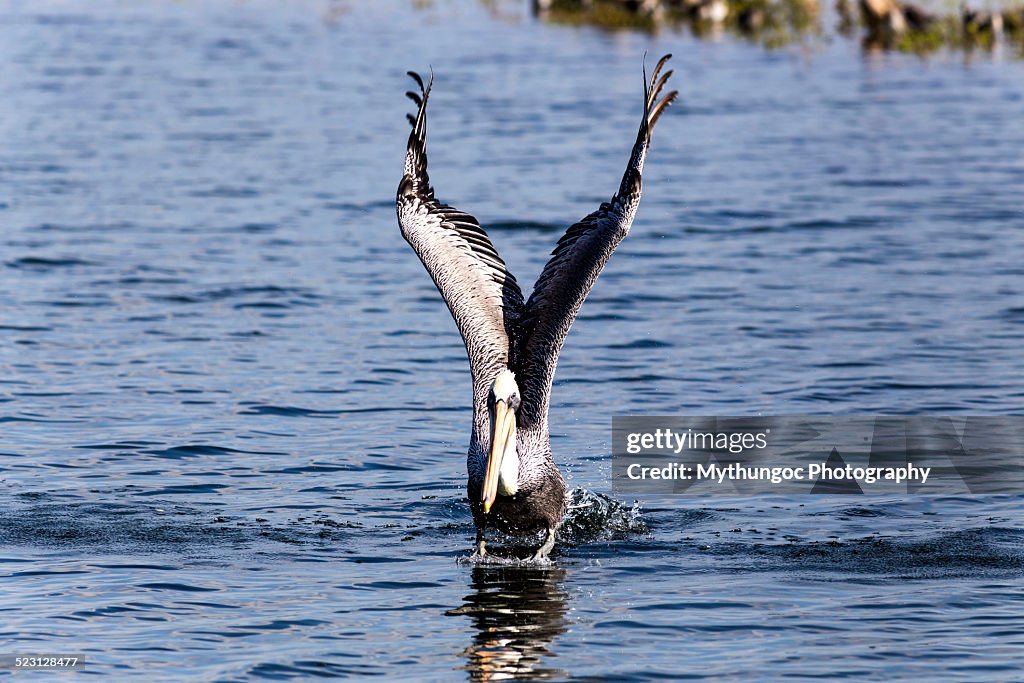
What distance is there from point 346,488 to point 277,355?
A: 3238 mm

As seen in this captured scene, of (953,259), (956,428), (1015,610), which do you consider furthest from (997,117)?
(1015,610)

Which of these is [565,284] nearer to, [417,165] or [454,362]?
[417,165]

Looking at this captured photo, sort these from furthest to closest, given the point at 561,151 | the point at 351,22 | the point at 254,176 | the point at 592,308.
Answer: the point at 351,22, the point at 561,151, the point at 254,176, the point at 592,308

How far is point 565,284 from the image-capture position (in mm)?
9133

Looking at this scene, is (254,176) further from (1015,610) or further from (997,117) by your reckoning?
(1015,610)

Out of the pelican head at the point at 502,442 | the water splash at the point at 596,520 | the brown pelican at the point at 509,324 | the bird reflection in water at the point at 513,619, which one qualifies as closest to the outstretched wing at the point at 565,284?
the brown pelican at the point at 509,324

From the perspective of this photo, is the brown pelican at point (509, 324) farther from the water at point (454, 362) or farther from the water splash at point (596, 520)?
the water at point (454, 362)

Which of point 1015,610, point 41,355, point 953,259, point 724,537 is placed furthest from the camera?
point 953,259

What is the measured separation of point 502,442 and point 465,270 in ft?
4.96

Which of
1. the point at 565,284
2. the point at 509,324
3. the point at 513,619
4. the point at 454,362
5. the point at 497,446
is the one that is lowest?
the point at 513,619

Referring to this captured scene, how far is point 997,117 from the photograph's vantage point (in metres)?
24.1

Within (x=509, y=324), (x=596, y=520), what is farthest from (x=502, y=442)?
(x=596, y=520)

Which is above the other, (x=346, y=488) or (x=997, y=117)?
(x=997, y=117)

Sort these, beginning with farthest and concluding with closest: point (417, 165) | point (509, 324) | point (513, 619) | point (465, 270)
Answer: point (417, 165)
point (465, 270)
point (509, 324)
point (513, 619)
